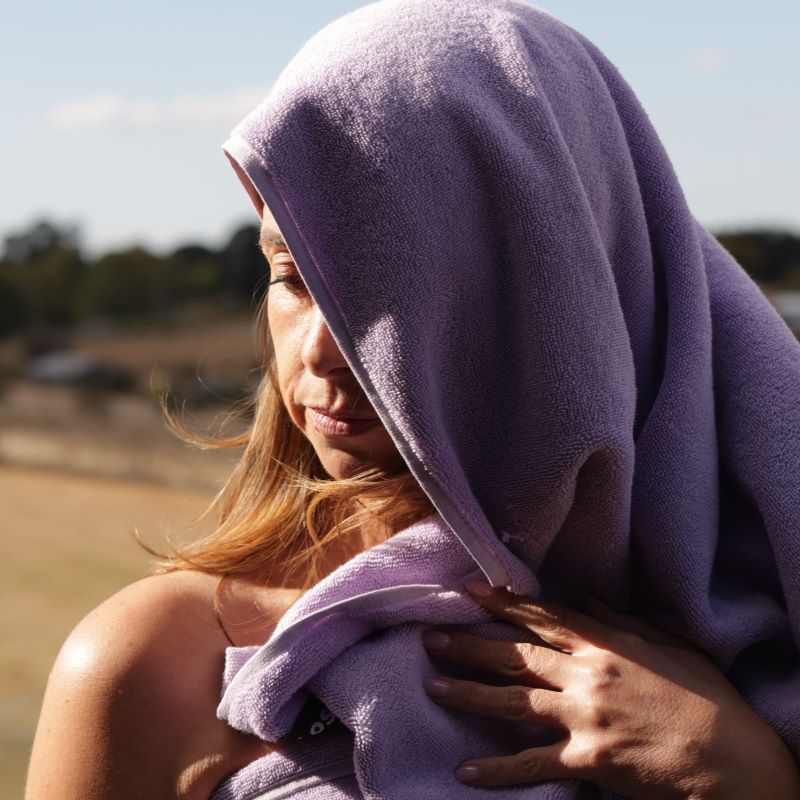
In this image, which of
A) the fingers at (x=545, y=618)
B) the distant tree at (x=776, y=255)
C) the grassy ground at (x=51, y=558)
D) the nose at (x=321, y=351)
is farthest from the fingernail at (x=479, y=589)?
the distant tree at (x=776, y=255)

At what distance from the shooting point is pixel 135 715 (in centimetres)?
117

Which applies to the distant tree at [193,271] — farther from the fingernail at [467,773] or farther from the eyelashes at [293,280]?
the fingernail at [467,773]

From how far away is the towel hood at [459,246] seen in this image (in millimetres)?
1053

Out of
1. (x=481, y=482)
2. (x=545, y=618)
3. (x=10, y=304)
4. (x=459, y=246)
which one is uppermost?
(x=459, y=246)

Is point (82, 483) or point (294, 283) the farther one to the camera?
point (82, 483)

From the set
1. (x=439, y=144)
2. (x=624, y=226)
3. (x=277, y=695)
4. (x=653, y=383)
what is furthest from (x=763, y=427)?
(x=277, y=695)

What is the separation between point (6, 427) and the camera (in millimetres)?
7781

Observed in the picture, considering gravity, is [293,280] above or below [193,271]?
above

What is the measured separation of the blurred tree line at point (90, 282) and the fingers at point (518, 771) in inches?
175

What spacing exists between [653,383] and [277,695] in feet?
1.65

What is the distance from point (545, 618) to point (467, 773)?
17 centimetres

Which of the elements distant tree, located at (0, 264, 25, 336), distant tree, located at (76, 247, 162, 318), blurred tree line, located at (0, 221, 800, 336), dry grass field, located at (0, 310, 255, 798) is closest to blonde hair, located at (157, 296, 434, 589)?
dry grass field, located at (0, 310, 255, 798)

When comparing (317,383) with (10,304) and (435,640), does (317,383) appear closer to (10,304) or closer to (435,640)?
(435,640)

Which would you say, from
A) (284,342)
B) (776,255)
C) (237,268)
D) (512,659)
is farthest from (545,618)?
(776,255)
